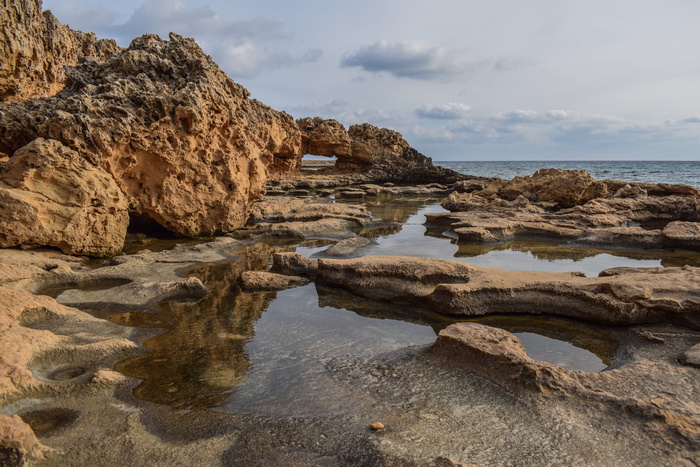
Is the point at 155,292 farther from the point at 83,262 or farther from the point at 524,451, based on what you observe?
the point at 524,451

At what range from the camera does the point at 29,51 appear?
12.2m

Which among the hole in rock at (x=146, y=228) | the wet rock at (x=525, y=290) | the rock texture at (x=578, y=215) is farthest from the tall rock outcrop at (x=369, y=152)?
the wet rock at (x=525, y=290)

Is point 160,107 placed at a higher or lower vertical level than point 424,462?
higher

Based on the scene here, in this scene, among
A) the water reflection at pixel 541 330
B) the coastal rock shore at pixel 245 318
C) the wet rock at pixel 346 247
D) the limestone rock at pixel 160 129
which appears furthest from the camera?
the wet rock at pixel 346 247

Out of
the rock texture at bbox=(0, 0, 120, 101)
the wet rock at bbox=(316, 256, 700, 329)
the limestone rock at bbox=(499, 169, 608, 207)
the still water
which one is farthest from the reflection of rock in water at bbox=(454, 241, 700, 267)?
the rock texture at bbox=(0, 0, 120, 101)

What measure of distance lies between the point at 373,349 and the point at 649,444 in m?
2.32

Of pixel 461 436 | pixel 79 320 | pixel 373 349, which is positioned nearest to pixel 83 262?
pixel 79 320

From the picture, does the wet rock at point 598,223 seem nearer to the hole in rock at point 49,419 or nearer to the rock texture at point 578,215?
the rock texture at point 578,215

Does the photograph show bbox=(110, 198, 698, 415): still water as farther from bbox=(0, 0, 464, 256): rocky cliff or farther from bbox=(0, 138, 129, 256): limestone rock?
bbox=(0, 0, 464, 256): rocky cliff

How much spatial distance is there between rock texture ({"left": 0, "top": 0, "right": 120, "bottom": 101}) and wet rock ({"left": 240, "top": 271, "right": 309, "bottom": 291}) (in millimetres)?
6998

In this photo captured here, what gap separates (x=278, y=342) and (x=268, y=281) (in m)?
2.01

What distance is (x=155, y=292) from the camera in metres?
5.66

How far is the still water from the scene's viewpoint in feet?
11.2

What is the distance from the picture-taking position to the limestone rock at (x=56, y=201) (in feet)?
21.4
